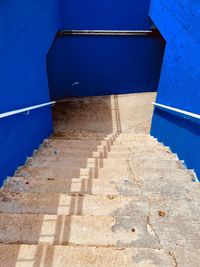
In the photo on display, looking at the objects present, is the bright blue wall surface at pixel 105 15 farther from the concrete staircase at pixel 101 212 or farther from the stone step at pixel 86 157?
the concrete staircase at pixel 101 212

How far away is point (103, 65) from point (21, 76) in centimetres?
490

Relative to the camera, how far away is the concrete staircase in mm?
1945

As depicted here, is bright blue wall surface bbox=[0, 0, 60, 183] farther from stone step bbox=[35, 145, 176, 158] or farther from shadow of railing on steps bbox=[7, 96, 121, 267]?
shadow of railing on steps bbox=[7, 96, 121, 267]

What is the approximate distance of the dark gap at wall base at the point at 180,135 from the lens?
12.6 ft

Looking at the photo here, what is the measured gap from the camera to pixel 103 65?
841cm

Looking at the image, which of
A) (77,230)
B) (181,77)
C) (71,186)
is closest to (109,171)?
(71,186)

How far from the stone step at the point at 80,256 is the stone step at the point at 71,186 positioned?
0.94 m

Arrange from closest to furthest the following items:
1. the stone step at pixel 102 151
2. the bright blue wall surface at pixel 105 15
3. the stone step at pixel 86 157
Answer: the stone step at pixel 86 157 → the stone step at pixel 102 151 → the bright blue wall surface at pixel 105 15

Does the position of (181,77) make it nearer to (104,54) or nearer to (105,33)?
(105,33)

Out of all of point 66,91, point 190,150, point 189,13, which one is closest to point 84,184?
point 190,150

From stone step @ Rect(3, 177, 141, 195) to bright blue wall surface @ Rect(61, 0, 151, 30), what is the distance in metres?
5.66

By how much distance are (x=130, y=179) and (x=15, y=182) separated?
1260mm

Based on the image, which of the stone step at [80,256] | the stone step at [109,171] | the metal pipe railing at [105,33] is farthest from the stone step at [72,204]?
the metal pipe railing at [105,33]

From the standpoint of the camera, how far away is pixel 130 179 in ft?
10.7
